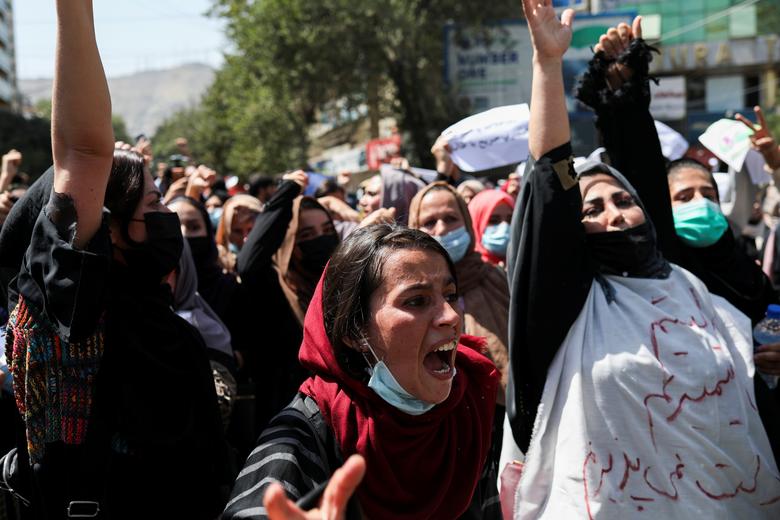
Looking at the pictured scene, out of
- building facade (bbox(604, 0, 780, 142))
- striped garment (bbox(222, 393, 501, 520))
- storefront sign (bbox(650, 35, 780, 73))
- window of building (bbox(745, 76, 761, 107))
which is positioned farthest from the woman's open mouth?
window of building (bbox(745, 76, 761, 107))

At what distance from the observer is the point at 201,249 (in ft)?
13.9

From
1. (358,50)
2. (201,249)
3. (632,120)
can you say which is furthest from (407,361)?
(358,50)

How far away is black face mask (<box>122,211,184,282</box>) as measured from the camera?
237cm

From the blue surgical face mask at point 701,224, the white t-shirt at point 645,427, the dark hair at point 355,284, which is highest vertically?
the dark hair at point 355,284

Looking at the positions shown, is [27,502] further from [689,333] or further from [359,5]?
[359,5]

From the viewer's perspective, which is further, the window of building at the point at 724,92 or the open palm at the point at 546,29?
the window of building at the point at 724,92

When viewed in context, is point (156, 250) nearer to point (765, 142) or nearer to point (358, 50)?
point (765, 142)

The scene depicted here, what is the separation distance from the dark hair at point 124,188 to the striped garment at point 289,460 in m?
0.76

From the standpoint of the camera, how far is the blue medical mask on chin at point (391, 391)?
200 cm

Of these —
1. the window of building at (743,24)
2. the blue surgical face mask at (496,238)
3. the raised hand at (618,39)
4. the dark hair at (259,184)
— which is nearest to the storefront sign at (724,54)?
the window of building at (743,24)

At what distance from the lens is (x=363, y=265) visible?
2076 mm

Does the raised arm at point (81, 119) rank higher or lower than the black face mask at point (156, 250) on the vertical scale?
higher

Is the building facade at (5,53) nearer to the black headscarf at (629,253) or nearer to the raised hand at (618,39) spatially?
the raised hand at (618,39)

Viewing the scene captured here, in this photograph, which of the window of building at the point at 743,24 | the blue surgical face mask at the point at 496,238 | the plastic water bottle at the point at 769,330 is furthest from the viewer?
the window of building at the point at 743,24
